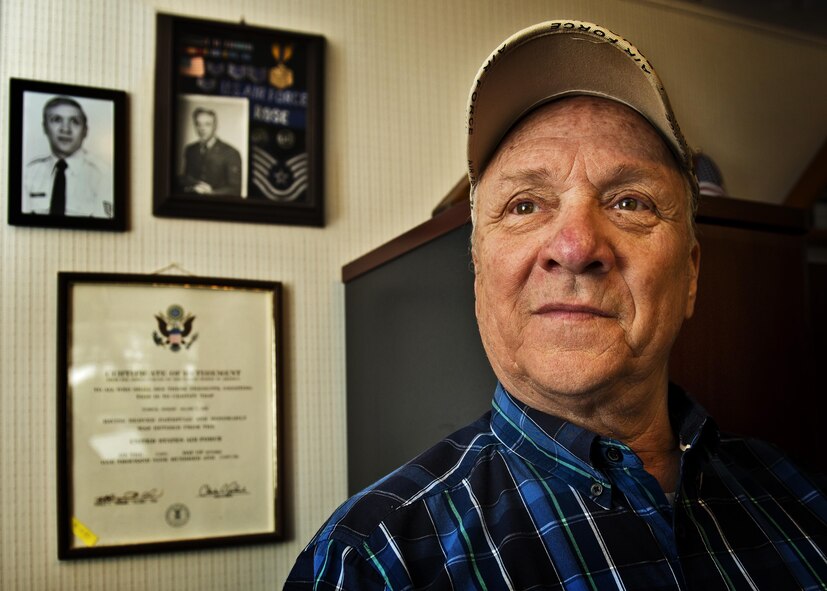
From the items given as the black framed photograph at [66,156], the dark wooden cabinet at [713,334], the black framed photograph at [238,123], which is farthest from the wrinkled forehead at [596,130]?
the black framed photograph at [66,156]

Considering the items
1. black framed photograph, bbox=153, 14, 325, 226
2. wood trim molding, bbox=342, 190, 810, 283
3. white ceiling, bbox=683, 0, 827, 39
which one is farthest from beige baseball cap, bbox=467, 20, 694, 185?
white ceiling, bbox=683, 0, 827, 39

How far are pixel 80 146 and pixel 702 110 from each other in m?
1.81

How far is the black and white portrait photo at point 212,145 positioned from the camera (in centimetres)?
173

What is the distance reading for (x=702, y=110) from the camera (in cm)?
234

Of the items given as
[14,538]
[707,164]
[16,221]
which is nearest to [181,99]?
[16,221]

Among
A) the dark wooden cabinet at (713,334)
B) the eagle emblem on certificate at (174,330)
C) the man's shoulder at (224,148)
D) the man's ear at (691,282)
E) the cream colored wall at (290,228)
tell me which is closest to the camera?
the man's ear at (691,282)

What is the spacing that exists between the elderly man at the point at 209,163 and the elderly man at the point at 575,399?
35.3 inches

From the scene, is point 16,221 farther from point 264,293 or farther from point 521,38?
point 521,38

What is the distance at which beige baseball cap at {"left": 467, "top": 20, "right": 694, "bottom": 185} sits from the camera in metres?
0.95

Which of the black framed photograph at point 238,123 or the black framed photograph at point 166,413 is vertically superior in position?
the black framed photograph at point 238,123

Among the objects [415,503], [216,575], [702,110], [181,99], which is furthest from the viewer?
[702,110]
